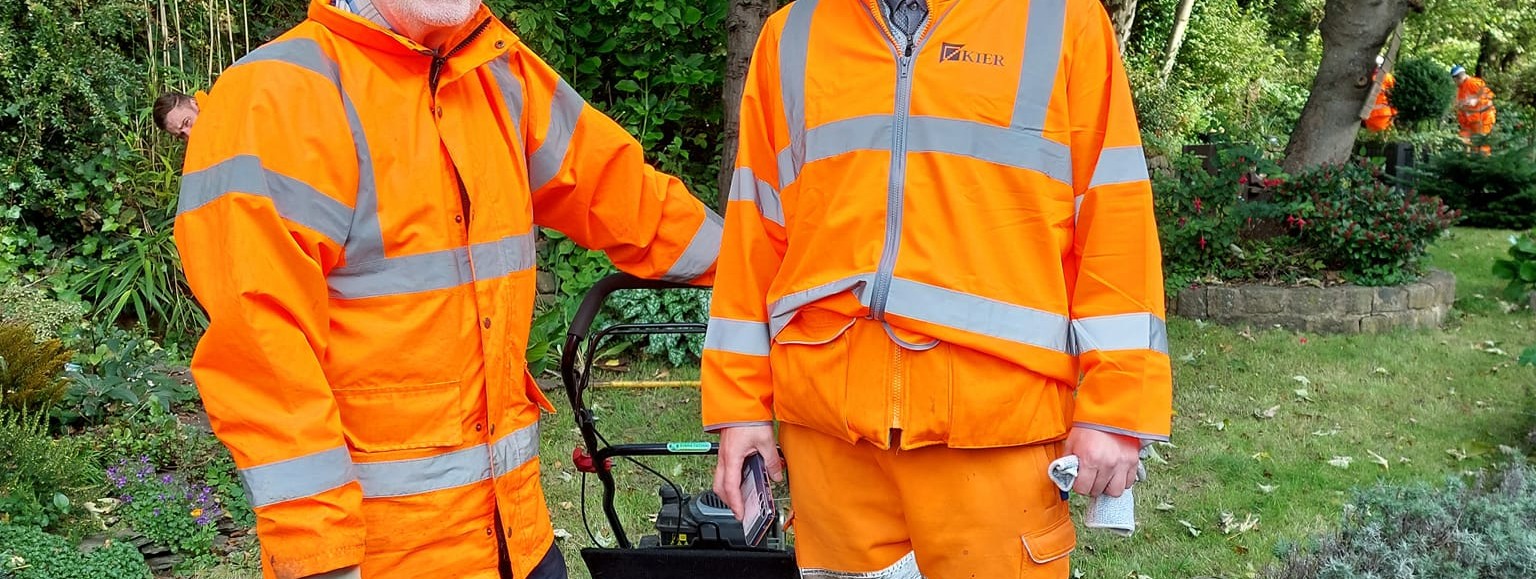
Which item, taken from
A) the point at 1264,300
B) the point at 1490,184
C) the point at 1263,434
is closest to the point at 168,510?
the point at 1263,434

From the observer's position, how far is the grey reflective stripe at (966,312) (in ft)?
6.48

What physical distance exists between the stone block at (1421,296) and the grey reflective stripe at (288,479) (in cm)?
839

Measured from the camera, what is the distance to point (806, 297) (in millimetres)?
2088

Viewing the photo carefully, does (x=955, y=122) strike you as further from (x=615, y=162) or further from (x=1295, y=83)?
(x=1295, y=83)

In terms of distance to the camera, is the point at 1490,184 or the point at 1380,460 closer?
the point at 1380,460

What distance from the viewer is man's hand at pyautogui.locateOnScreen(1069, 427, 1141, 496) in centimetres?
199

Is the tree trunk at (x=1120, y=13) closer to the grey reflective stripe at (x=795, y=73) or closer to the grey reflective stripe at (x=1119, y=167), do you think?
the grey reflective stripe at (x=795, y=73)

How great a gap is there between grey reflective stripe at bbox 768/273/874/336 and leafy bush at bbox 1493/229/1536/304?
7.46 meters

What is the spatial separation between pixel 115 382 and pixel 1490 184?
1344cm

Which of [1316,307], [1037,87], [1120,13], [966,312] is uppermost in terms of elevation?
[1120,13]

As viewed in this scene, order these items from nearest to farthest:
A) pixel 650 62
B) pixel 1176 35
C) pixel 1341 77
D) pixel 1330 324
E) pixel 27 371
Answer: pixel 27 371 < pixel 650 62 < pixel 1330 324 < pixel 1341 77 < pixel 1176 35

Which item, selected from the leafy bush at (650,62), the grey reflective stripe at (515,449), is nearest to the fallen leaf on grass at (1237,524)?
the grey reflective stripe at (515,449)

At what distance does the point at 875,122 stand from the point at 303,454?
3.62ft

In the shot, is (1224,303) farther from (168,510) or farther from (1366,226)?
(168,510)
